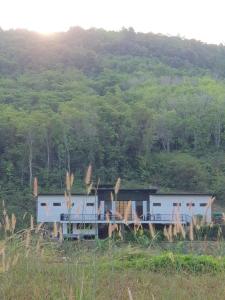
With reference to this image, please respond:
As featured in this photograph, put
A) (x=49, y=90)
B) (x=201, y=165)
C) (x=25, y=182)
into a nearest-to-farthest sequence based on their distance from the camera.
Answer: (x=25, y=182), (x=201, y=165), (x=49, y=90)

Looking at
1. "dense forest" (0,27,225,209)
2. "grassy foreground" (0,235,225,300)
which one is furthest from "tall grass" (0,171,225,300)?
"dense forest" (0,27,225,209)

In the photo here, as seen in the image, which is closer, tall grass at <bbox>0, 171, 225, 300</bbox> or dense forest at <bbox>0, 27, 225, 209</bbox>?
tall grass at <bbox>0, 171, 225, 300</bbox>

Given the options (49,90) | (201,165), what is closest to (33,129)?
(201,165)

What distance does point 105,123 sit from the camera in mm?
36562

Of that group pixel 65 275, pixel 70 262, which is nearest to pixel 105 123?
pixel 65 275

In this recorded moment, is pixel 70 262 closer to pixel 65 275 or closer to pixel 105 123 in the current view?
pixel 65 275

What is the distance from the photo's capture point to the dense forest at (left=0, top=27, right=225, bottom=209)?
32.8 m

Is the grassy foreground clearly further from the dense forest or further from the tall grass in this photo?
the dense forest

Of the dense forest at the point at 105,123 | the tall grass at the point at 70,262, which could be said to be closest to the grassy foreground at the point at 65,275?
the tall grass at the point at 70,262

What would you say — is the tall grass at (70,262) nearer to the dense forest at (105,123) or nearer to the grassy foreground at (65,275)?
the grassy foreground at (65,275)

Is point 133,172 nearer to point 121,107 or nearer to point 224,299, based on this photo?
point 121,107

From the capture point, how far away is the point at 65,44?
216 feet

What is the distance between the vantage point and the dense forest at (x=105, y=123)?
108 feet

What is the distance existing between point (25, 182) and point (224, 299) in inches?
1150
